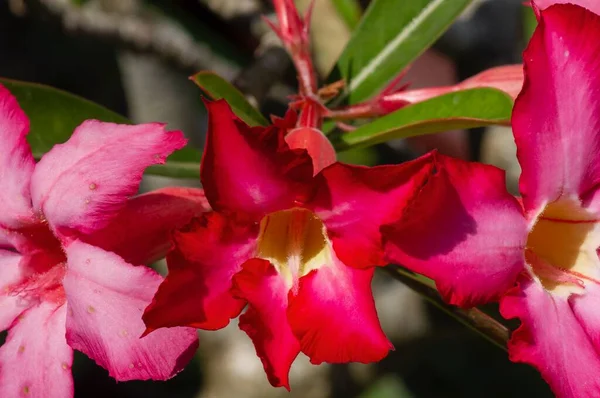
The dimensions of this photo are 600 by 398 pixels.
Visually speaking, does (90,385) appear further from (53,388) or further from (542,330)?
(542,330)


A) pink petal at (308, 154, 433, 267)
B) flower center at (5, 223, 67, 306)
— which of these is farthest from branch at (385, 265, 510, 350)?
flower center at (5, 223, 67, 306)

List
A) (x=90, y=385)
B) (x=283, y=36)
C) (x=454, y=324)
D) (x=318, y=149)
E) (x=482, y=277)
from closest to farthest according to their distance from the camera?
(x=482, y=277)
(x=318, y=149)
(x=283, y=36)
(x=454, y=324)
(x=90, y=385)

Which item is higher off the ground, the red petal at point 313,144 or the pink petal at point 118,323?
the red petal at point 313,144

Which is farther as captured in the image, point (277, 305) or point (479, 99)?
point (479, 99)

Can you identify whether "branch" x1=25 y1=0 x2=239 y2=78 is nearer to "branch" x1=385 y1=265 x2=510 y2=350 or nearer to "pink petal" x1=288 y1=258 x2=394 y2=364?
"branch" x1=385 y1=265 x2=510 y2=350

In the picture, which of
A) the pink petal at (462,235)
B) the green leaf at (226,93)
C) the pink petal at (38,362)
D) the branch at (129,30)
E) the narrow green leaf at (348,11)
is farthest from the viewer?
the narrow green leaf at (348,11)

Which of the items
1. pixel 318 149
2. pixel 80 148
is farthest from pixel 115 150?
pixel 318 149

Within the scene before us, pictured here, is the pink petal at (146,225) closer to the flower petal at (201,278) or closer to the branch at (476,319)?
the flower petal at (201,278)

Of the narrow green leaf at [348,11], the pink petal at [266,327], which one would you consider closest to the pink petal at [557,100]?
the pink petal at [266,327]
